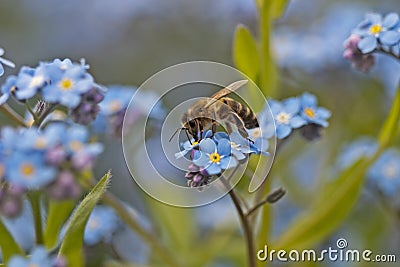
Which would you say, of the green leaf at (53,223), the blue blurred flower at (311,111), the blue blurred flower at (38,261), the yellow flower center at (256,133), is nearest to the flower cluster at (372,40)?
the blue blurred flower at (311,111)

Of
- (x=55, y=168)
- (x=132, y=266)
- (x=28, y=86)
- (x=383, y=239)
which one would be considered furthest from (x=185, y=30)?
(x=55, y=168)

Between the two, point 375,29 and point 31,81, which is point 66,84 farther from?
point 375,29

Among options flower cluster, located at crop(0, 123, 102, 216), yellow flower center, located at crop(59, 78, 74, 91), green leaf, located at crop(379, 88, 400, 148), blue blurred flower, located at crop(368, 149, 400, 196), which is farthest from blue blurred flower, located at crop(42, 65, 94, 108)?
blue blurred flower, located at crop(368, 149, 400, 196)

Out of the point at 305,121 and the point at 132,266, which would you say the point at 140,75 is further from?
the point at 305,121

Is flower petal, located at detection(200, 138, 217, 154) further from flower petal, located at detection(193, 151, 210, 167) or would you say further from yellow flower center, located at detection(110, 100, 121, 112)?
yellow flower center, located at detection(110, 100, 121, 112)

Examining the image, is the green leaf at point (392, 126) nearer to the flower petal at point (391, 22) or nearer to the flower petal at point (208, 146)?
the flower petal at point (391, 22)

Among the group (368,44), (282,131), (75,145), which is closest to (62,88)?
(75,145)
